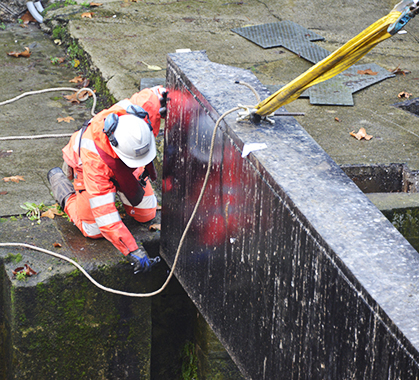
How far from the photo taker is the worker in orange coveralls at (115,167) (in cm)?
348

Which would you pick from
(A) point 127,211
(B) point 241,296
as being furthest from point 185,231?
(A) point 127,211

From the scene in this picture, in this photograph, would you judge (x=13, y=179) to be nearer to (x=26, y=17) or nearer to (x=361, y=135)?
(x=361, y=135)

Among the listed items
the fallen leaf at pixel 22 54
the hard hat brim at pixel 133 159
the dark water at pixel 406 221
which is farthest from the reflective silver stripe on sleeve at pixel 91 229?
the fallen leaf at pixel 22 54

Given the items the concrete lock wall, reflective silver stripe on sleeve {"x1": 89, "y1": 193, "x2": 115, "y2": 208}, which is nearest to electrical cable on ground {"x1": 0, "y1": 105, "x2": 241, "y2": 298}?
the concrete lock wall

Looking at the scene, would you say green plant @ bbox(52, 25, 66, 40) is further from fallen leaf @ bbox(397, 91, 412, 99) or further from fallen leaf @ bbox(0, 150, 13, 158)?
fallen leaf @ bbox(397, 91, 412, 99)

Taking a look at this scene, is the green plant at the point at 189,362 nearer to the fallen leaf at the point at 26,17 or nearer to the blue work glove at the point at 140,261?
the blue work glove at the point at 140,261

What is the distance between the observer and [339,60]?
6.95 feet

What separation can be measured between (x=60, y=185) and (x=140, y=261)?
1107 millimetres

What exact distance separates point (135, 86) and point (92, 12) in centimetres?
244

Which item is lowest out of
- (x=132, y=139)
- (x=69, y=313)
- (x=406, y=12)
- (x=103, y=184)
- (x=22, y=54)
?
(x=69, y=313)

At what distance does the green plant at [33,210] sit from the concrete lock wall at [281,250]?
1.30 meters

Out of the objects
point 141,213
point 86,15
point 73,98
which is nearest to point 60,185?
point 141,213

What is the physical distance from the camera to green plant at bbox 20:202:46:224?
4.00 m

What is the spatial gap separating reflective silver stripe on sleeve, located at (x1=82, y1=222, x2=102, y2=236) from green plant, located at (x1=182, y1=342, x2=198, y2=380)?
1.28m
